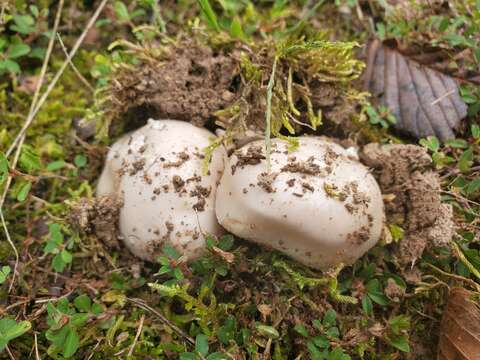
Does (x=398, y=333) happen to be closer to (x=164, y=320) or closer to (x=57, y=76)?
(x=164, y=320)

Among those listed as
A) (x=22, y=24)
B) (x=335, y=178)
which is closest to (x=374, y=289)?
(x=335, y=178)

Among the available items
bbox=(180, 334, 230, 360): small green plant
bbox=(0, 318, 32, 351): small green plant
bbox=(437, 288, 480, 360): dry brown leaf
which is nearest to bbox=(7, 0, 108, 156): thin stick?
bbox=(0, 318, 32, 351): small green plant

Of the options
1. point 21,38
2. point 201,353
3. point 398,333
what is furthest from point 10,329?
point 21,38

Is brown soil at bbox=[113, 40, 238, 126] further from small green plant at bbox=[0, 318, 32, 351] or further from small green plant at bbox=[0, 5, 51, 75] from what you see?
small green plant at bbox=[0, 318, 32, 351]

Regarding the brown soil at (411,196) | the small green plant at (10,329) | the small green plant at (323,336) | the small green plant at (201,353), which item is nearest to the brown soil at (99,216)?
the small green plant at (10,329)

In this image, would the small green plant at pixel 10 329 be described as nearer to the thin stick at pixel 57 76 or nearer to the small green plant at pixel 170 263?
the small green plant at pixel 170 263

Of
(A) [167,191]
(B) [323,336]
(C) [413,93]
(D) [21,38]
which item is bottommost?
(B) [323,336]

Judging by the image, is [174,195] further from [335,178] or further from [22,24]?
[22,24]
